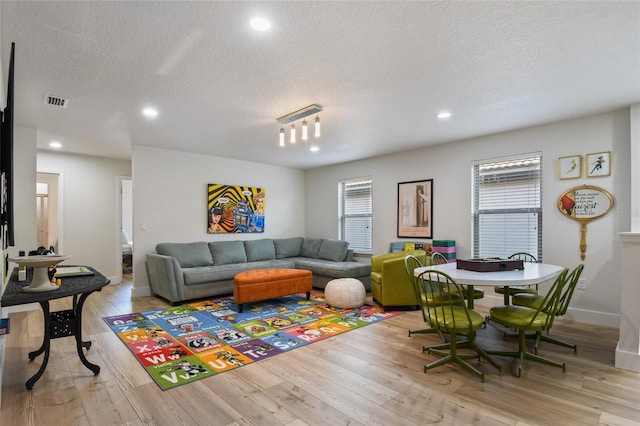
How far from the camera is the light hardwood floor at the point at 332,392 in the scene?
6.53 ft

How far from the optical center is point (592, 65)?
260 cm

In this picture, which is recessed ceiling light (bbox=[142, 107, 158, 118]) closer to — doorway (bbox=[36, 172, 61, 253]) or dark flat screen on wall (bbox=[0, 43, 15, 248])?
dark flat screen on wall (bbox=[0, 43, 15, 248])

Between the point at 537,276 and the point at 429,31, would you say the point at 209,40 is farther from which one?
the point at 537,276

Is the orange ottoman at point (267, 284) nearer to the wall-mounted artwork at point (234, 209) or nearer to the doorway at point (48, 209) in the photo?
the wall-mounted artwork at point (234, 209)

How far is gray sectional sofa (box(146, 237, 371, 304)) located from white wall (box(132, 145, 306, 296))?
256 millimetres

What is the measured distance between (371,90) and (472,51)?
931mm

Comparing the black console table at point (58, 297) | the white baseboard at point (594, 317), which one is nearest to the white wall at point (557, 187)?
the white baseboard at point (594, 317)

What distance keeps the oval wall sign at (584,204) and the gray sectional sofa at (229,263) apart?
2.81 metres

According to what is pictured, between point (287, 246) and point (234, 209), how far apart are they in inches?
50.8

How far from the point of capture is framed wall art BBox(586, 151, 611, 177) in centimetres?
371

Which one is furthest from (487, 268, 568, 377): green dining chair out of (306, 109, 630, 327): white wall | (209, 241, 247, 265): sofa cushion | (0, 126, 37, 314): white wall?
(0, 126, 37, 314): white wall

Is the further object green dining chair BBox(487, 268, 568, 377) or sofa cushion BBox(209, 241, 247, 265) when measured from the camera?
sofa cushion BBox(209, 241, 247, 265)

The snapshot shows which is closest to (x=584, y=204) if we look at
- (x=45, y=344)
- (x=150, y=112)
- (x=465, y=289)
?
(x=465, y=289)

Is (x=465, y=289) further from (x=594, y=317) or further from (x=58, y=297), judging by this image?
(x=58, y=297)
